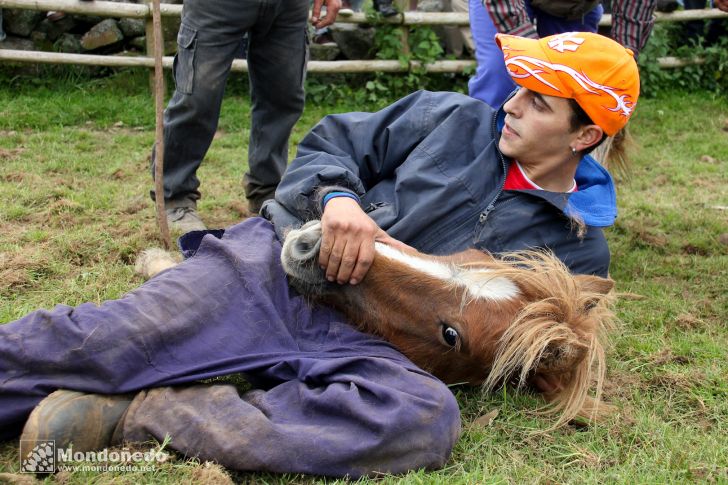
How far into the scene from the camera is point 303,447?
2076 millimetres

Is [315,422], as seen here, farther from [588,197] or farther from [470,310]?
[588,197]

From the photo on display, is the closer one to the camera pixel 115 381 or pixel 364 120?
pixel 115 381

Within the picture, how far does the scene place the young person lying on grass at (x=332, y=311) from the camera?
82.8 inches

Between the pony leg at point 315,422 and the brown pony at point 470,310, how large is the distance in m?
0.19

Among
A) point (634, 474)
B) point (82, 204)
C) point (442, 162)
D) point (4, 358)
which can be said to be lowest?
point (82, 204)

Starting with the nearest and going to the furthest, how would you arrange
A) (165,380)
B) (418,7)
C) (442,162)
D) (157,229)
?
(165,380), (442,162), (157,229), (418,7)

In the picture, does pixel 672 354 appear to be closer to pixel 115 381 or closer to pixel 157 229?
pixel 115 381

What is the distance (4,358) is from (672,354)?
2.49 m

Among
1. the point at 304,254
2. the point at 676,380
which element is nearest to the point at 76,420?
the point at 304,254

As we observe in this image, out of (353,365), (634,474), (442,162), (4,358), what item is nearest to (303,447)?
(353,365)

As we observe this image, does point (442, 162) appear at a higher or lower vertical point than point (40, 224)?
higher

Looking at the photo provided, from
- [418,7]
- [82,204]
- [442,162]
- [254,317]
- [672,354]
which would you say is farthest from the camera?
[418,7]

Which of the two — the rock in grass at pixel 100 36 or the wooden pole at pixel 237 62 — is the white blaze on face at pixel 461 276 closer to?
the wooden pole at pixel 237 62

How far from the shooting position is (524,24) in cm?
356
